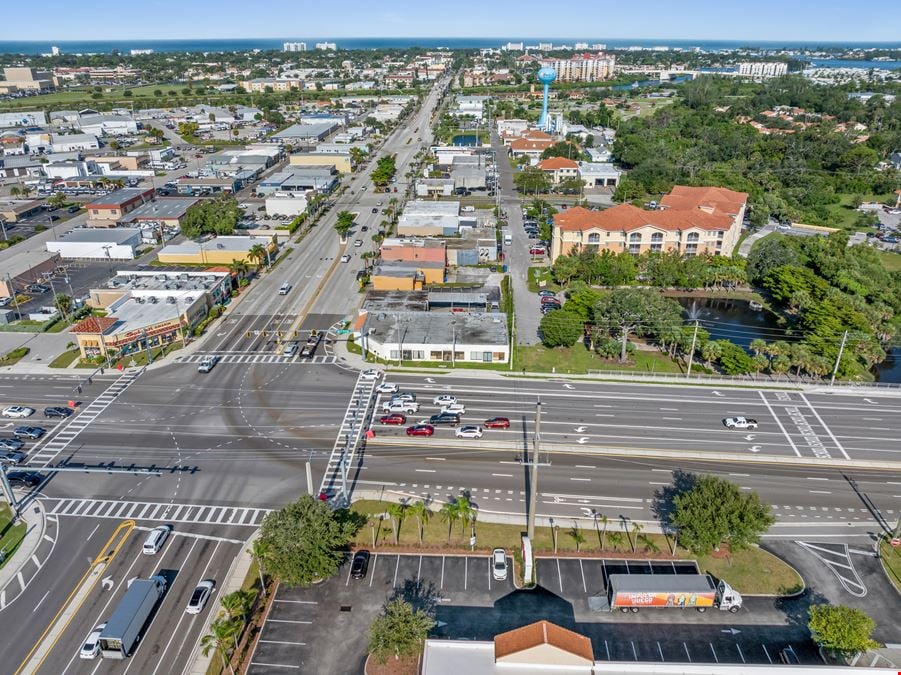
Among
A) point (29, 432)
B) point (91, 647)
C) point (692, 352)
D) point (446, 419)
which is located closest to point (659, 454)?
point (692, 352)

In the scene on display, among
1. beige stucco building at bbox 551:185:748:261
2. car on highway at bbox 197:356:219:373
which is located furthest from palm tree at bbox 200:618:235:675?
beige stucco building at bbox 551:185:748:261

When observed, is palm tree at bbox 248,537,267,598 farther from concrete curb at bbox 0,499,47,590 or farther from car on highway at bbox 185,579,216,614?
concrete curb at bbox 0,499,47,590

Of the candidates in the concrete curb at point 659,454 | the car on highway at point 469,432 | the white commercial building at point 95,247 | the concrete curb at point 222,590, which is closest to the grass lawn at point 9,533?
the concrete curb at point 222,590

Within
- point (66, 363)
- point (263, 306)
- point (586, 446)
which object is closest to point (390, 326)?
point (263, 306)

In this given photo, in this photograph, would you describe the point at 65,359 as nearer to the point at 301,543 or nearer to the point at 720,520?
the point at 301,543

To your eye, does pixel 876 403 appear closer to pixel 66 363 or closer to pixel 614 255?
pixel 614 255

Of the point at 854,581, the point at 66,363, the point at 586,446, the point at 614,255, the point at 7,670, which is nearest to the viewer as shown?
the point at 7,670

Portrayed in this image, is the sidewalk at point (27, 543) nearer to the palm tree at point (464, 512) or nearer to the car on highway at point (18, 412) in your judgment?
the car on highway at point (18, 412)
